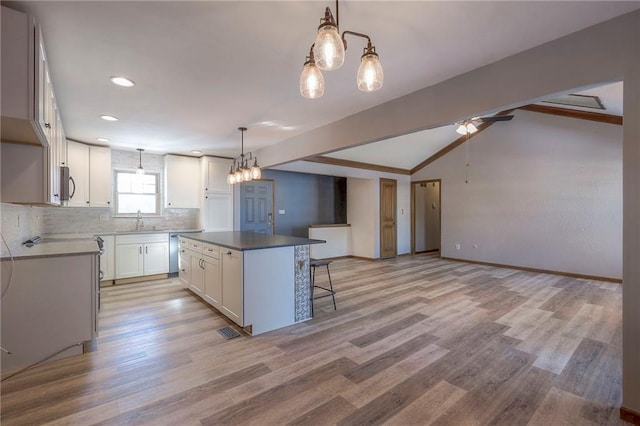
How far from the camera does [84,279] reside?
2.63m

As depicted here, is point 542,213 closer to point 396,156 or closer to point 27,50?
point 396,156

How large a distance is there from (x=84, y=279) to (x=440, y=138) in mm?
7026

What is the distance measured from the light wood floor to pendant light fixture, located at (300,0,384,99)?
194cm

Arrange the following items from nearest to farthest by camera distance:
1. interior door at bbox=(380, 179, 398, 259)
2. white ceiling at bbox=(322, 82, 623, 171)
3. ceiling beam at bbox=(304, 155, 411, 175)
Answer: ceiling beam at bbox=(304, 155, 411, 175) < white ceiling at bbox=(322, 82, 623, 171) < interior door at bbox=(380, 179, 398, 259)

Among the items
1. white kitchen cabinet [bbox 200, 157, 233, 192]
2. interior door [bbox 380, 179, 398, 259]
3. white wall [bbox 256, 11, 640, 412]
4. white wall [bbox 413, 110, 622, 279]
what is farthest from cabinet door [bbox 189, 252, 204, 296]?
white wall [bbox 413, 110, 622, 279]

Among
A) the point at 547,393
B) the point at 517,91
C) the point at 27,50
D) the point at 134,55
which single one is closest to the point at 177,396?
the point at 27,50

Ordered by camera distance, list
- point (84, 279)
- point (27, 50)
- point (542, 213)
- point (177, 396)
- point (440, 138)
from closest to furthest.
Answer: point (27, 50) → point (177, 396) → point (84, 279) → point (542, 213) → point (440, 138)

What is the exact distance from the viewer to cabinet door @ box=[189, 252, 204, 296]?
3.96 meters

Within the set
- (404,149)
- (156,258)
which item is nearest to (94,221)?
(156,258)

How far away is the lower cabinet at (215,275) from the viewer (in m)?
3.04

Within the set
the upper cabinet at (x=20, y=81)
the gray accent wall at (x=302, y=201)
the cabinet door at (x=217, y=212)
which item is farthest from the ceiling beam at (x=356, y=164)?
the upper cabinet at (x=20, y=81)

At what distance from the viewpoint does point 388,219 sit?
769 cm

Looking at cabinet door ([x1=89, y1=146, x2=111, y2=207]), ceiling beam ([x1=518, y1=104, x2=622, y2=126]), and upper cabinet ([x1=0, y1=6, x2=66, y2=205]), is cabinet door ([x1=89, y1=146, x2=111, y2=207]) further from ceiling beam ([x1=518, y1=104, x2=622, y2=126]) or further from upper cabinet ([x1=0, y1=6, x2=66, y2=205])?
ceiling beam ([x1=518, y1=104, x2=622, y2=126])

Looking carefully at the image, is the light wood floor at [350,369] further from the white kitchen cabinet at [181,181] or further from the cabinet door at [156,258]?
the white kitchen cabinet at [181,181]
